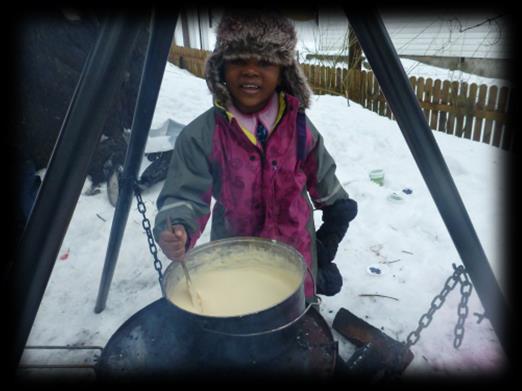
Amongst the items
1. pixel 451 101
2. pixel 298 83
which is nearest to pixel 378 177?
pixel 298 83

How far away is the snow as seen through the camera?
2.37m

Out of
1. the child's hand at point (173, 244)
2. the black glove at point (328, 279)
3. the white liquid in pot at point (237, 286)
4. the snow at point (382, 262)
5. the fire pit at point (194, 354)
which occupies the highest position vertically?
the child's hand at point (173, 244)

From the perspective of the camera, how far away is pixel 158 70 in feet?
6.01

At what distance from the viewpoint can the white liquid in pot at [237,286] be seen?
1.47 meters

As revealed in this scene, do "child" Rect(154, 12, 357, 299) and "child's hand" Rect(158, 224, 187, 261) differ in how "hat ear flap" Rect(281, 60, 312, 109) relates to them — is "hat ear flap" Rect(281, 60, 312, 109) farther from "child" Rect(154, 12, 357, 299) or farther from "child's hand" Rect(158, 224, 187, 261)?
"child's hand" Rect(158, 224, 187, 261)

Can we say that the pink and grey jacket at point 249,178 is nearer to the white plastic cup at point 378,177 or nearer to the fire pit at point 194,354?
the fire pit at point 194,354

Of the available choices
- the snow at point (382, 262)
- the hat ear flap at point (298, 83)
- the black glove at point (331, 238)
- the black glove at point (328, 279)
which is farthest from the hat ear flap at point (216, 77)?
the snow at point (382, 262)

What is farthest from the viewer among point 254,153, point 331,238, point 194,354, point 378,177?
point 378,177

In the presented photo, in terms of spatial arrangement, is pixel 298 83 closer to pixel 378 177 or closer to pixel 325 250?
pixel 325 250

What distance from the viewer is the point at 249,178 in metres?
1.88

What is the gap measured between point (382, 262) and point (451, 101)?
4866 mm

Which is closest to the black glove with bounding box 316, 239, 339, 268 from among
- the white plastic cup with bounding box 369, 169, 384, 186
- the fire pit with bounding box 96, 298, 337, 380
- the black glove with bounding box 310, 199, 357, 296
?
the black glove with bounding box 310, 199, 357, 296

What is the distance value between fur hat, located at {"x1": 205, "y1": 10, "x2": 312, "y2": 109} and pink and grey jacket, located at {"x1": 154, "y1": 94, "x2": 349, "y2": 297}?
169mm

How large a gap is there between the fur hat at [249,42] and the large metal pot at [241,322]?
75cm
